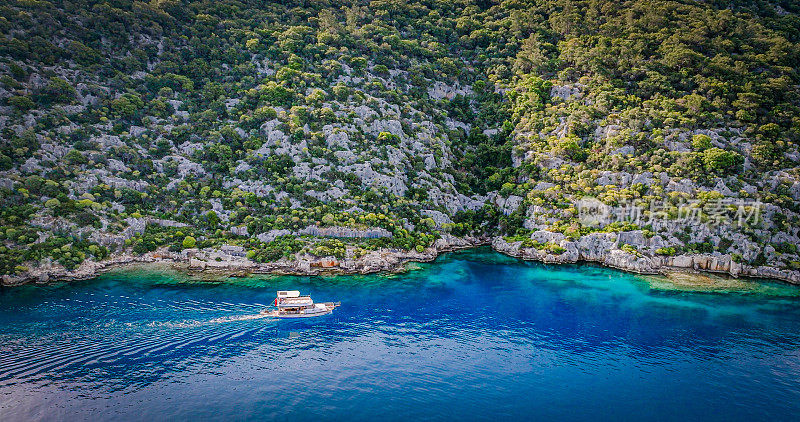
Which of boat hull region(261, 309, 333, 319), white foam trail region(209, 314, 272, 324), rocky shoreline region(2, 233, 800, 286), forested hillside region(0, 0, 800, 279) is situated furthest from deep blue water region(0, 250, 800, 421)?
forested hillside region(0, 0, 800, 279)

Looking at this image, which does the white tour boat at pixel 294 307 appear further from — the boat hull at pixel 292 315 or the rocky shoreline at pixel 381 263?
the rocky shoreline at pixel 381 263

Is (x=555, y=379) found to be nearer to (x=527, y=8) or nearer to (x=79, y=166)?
(x=79, y=166)

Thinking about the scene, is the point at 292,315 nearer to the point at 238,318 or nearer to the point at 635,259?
the point at 238,318

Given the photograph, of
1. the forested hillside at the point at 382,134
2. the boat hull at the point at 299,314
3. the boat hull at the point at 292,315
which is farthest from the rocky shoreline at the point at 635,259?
the boat hull at the point at 292,315

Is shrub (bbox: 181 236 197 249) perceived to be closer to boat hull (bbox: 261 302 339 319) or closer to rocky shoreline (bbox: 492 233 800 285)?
boat hull (bbox: 261 302 339 319)

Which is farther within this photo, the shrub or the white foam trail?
the shrub

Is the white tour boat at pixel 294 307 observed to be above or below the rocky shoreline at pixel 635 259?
below

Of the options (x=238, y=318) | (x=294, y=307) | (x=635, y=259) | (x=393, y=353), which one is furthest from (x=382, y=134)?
(x=393, y=353)
